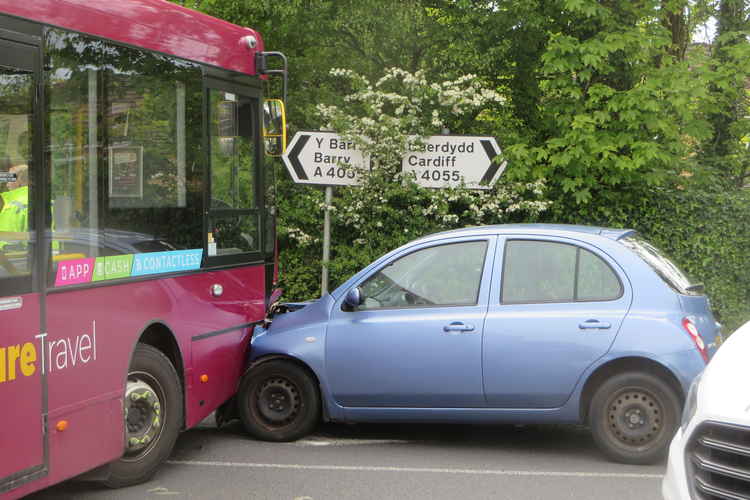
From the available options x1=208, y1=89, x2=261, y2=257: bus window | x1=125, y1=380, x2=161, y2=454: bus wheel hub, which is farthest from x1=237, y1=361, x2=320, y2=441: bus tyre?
x1=125, y1=380, x2=161, y2=454: bus wheel hub

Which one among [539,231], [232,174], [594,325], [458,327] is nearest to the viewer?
[594,325]

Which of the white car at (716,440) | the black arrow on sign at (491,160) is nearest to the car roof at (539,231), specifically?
the white car at (716,440)

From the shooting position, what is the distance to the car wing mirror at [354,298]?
Result: 7758 millimetres

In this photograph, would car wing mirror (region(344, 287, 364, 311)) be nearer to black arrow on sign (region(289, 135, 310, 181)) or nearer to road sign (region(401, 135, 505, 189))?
black arrow on sign (region(289, 135, 310, 181))

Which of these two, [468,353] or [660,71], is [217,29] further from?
[660,71]

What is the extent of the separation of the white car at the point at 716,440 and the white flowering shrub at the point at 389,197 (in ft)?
27.2

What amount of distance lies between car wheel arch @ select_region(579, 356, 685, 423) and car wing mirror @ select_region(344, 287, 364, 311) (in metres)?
1.72

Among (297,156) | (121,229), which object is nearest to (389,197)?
(297,156)

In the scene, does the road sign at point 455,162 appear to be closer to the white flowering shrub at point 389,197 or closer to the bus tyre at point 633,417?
the white flowering shrub at point 389,197

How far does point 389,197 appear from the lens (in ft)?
41.5

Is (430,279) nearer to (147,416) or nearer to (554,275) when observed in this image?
(554,275)

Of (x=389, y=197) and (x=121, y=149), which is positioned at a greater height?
(x=121, y=149)

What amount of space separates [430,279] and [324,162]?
436 cm

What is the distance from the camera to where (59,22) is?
5.91m
